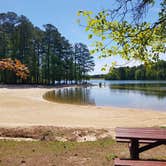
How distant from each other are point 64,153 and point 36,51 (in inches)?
2161

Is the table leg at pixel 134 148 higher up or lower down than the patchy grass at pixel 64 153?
higher up

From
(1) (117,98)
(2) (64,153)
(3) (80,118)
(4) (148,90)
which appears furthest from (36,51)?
(2) (64,153)

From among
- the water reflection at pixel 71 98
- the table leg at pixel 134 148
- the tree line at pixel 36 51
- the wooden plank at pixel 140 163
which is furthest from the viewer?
the tree line at pixel 36 51

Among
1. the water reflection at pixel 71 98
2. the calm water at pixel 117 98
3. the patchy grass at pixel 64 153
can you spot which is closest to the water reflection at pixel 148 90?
the calm water at pixel 117 98

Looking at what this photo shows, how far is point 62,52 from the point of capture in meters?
65.4

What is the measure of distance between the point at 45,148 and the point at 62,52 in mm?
60192

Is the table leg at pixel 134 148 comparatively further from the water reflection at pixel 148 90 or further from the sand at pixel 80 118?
the water reflection at pixel 148 90

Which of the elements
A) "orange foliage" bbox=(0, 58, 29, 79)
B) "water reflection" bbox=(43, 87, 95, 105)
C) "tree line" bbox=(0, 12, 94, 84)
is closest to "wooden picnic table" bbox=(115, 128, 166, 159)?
"orange foliage" bbox=(0, 58, 29, 79)

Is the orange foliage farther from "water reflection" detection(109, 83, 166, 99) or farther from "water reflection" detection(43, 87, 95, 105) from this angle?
"water reflection" detection(109, 83, 166, 99)

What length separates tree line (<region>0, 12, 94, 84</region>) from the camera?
51.7 meters

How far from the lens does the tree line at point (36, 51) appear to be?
51.7 m

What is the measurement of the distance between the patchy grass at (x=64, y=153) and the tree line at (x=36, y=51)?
128 ft

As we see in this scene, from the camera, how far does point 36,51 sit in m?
58.8

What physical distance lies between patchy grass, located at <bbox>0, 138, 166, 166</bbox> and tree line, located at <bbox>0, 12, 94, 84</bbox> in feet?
128
